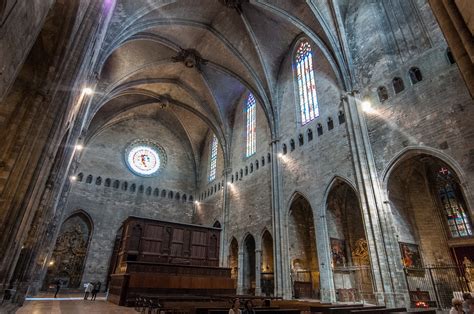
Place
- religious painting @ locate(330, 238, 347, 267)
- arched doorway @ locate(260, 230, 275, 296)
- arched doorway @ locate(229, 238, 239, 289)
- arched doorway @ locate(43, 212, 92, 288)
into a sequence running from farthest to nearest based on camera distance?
arched doorway @ locate(43, 212, 92, 288)
arched doorway @ locate(229, 238, 239, 289)
arched doorway @ locate(260, 230, 275, 296)
religious painting @ locate(330, 238, 347, 267)

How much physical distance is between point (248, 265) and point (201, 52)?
15.8 m

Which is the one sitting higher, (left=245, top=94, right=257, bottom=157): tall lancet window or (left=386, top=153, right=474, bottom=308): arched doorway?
(left=245, top=94, right=257, bottom=157): tall lancet window

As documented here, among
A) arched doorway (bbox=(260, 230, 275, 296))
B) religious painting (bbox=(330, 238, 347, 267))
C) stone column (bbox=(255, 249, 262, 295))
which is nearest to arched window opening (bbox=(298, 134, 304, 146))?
religious painting (bbox=(330, 238, 347, 267))

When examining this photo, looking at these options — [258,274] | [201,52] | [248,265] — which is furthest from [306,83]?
[248,265]

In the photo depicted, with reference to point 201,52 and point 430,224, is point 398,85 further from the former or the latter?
point 201,52

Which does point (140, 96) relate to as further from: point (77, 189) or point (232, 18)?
point (232, 18)

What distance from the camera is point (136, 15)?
14.0 meters

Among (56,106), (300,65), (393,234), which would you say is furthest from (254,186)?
(56,106)

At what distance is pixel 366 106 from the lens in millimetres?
11984

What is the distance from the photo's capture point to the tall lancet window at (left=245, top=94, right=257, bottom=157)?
20.1m

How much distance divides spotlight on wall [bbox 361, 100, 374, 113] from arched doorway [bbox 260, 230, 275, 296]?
9160 mm

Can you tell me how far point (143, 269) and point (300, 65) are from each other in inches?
573

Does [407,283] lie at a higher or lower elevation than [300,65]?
Result: lower

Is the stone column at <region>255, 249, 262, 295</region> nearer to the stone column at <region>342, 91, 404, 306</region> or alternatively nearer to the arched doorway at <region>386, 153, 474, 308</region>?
the stone column at <region>342, 91, 404, 306</region>
